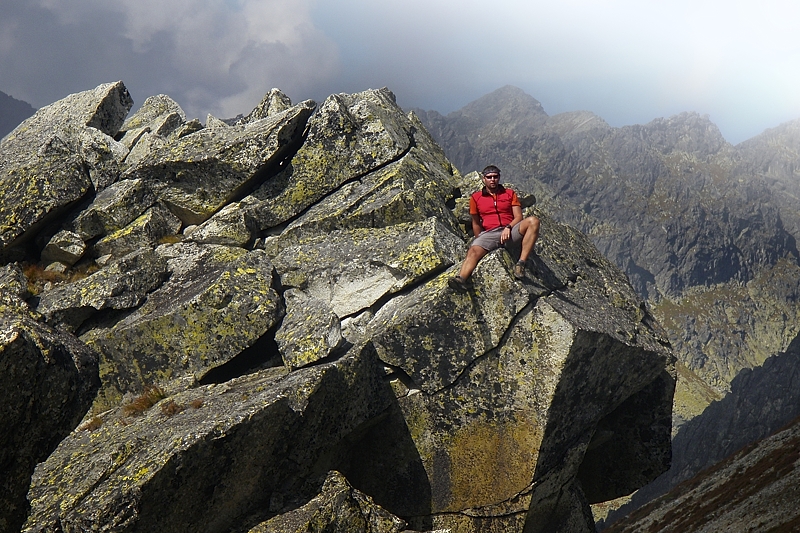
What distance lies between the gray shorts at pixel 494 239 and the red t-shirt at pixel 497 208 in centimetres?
49

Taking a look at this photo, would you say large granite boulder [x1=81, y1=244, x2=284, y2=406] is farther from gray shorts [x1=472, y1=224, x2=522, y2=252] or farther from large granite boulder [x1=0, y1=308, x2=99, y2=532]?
gray shorts [x1=472, y1=224, x2=522, y2=252]

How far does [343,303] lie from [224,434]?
24.9 ft

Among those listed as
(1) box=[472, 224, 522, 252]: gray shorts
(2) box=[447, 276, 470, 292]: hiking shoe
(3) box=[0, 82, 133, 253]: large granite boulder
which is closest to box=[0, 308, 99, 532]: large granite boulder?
(3) box=[0, 82, 133, 253]: large granite boulder

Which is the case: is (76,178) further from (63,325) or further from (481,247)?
(481,247)

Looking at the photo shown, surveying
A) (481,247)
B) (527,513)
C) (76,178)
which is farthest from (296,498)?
(76,178)

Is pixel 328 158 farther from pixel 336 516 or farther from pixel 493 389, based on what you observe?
pixel 336 516

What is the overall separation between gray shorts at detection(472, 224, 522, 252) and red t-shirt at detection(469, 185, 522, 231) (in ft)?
1.59

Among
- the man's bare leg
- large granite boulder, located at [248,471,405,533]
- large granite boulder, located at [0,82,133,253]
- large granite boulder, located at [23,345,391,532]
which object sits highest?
large granite boulder, located at [0,82,133,253]

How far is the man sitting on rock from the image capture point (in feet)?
61.1

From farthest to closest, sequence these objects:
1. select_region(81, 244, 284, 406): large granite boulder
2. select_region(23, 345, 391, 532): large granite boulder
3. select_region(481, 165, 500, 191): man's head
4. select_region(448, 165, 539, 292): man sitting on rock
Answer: select_region(481, 165, 500, 191): man's head
select_region(448, 165, 539, 292): man sitting on rock
select_region(81, 244, 284, 406): large granite boulder
select_region(23, 345, 391, 532): large granite boulder

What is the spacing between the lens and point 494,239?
754 inches

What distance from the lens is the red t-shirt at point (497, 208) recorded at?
19797mm

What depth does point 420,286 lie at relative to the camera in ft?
65.3

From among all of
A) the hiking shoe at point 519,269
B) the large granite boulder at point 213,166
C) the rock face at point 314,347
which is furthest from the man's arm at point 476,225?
the large granite boulder at point 213,166
